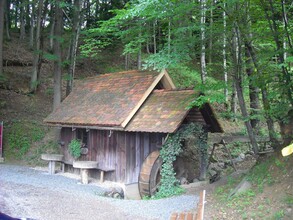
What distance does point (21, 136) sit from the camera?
63.7 feet

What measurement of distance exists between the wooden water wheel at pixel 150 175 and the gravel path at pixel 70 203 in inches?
63.2

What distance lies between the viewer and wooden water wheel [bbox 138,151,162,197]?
12.0 meters

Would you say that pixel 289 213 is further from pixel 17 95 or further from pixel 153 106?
pixel 17 95

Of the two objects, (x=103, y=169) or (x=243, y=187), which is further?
(x=103, y=169)

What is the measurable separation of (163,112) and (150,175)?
2.52 meters

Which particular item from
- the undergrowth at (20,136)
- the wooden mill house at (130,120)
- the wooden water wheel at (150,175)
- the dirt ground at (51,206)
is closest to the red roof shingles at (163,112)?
the wooden mill house at (130,120)

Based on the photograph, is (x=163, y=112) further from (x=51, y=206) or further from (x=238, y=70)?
(x=51, y=206)

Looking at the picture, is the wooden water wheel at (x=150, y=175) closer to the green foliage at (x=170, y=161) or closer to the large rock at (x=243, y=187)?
the green foliage at (x=170, y=161)

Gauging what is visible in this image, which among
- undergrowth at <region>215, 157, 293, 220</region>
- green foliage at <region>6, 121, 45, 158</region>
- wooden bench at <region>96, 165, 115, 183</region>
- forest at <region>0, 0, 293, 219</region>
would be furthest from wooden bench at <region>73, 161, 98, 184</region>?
green foliage at <region>6, 121, 45, 158</region>

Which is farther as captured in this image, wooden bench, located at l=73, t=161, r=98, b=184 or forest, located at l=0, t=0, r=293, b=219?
wooden bench, located at l=73, t=161, r=98, b=184

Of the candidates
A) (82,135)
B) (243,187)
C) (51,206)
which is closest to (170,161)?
(243,187)

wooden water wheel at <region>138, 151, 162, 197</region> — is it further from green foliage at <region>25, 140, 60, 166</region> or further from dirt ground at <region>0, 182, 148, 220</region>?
green foliage at <region>25, 140, 60, 166</region>

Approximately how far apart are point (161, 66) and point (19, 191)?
21.3 feet

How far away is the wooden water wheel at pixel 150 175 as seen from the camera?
39.3ft
